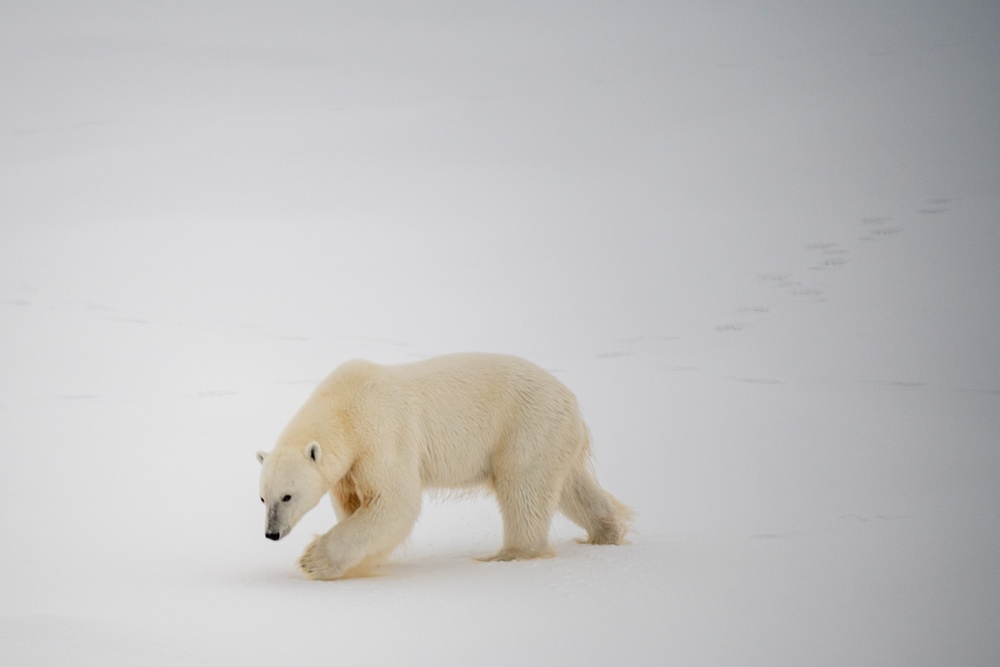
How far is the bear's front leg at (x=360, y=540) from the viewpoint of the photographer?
6.40 meters

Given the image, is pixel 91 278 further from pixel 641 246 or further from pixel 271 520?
pixel 271 520

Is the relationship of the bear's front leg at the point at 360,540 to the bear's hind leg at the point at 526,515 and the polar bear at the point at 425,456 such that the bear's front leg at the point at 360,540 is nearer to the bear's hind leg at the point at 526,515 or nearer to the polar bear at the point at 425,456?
the polar bear at the point at 425,456

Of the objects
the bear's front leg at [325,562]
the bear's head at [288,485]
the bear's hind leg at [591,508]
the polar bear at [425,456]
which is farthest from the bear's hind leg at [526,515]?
the bear's head at [288,485]

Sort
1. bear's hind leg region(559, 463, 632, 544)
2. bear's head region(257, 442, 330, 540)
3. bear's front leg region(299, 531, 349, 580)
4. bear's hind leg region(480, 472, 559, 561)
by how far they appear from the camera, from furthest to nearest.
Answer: bear's hind leg region(559, 463, 632, 544)
bear's hind leg region(480, 472, 559, 561)
bear's front leg region(299, 531, 349, 580)
bear's head region(257, 442, 330, 540)

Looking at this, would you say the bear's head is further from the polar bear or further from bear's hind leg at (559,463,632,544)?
bear's hind leg at (559,463,632,544)

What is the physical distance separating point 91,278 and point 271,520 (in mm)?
9149

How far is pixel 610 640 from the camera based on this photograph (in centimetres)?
559

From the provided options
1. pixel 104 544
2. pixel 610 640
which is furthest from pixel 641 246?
pixel 610 640

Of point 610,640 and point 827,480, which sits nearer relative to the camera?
point 610,640

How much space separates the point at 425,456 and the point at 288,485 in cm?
93

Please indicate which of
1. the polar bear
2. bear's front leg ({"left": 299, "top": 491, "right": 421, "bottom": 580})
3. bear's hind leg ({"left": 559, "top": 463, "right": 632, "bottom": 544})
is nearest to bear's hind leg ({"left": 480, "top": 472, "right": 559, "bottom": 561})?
the polar bear

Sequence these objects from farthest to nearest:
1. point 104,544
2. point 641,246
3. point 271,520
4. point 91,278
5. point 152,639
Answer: point 641,246 < point 91,278 < point 104,544 < point 271,520 < point 152,639

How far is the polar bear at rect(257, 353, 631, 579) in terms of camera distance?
641cm

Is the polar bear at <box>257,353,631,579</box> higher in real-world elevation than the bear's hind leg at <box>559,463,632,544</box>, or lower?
higher
